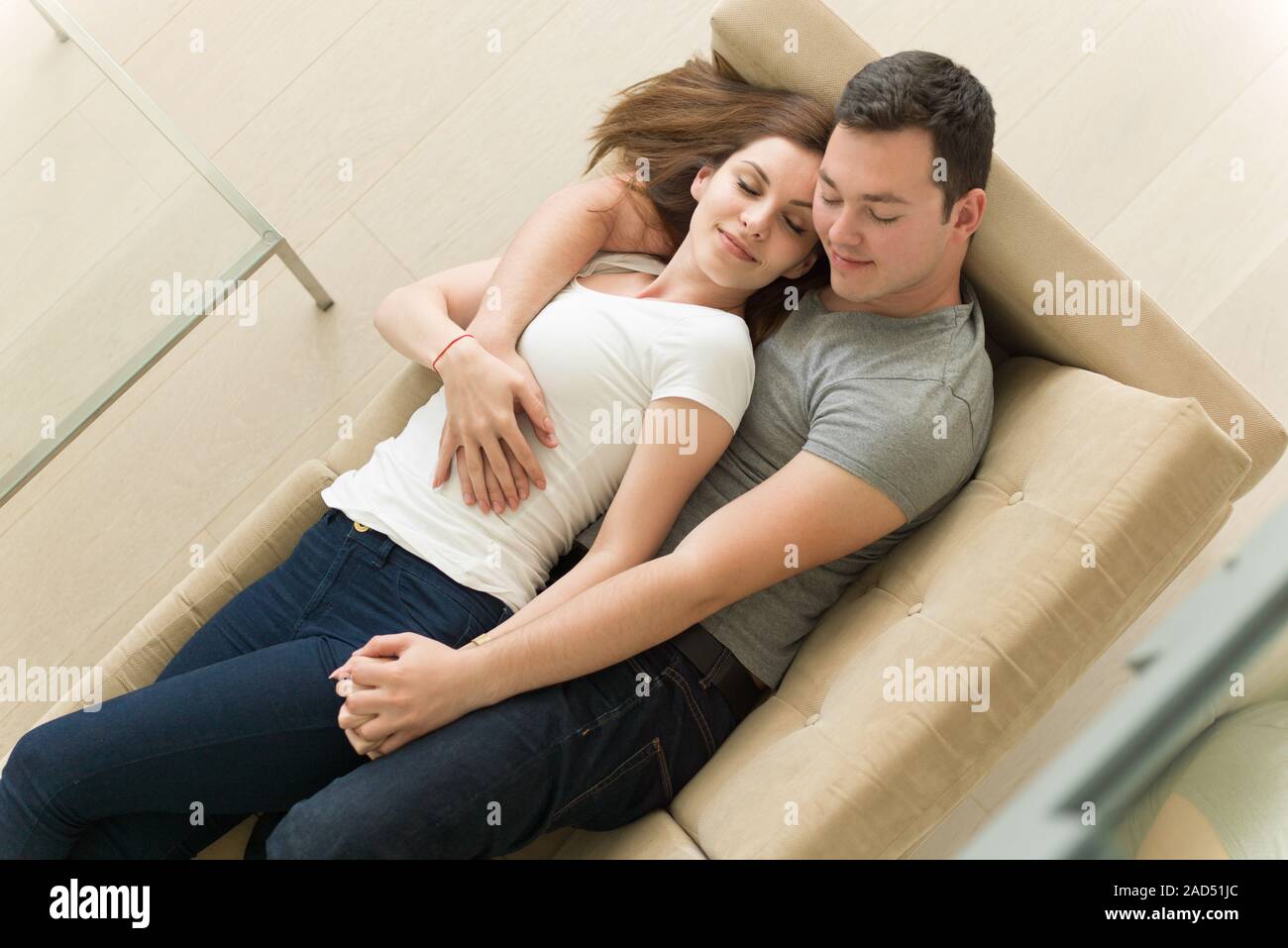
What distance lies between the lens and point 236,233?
5.55 feet

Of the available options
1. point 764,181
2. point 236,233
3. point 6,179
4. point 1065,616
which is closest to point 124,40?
point 6,179

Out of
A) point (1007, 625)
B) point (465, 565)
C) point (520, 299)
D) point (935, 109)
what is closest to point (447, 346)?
point (520, 299)

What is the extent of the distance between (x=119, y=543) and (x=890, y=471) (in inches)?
57.9

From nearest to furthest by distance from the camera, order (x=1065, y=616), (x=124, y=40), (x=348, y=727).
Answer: (x=1065, y=616) → (x=348, y=727) → (x=124, y=40)

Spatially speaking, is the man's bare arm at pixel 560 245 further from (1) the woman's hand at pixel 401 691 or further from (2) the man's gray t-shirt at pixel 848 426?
(1) the woman's hand at pixel 401 691

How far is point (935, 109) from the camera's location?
122cm

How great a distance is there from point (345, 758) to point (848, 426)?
767mm

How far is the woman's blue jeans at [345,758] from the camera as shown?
1262 millimetres

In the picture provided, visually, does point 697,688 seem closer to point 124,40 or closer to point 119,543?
point 119,543

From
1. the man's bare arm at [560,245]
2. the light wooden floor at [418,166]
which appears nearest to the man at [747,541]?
the man's bare arm at [560,245]

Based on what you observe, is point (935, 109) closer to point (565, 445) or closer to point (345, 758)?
point (565, 445)

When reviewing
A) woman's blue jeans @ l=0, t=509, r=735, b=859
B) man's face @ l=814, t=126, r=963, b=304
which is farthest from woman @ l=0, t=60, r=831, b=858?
A: man's face @ l=814, t=126, r=963, b=304

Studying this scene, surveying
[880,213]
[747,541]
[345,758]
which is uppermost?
[880,213]

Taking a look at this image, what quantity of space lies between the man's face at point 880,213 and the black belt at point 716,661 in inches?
18.9
